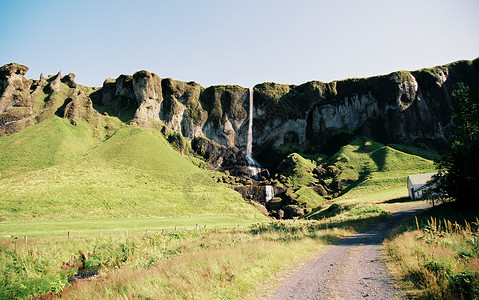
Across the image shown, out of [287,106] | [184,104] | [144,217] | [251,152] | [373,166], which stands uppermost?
[184,104]

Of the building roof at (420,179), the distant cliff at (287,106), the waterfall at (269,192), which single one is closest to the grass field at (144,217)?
the building roof at (420,179)

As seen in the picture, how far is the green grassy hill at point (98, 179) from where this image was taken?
149ft

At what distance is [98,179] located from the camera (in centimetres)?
6094

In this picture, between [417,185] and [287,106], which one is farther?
[287,106]

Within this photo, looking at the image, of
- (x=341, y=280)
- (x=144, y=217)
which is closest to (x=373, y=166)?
(x=144, y=217)

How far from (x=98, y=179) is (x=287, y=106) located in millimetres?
93291

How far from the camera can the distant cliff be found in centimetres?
11319

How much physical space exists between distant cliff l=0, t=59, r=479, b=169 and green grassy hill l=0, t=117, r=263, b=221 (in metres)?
23.1

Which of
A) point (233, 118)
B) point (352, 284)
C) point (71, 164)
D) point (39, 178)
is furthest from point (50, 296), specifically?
point (233, 118)

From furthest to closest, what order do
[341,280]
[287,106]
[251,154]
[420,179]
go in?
[287,106]
[251,154]
[420,179]
[341,280]

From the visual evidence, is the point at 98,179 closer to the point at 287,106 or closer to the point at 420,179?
the point at 420,179

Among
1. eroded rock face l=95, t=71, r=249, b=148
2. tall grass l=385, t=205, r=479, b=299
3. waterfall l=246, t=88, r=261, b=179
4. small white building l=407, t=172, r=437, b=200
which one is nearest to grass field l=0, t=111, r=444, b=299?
small white building l=407, t=172, r=437, b=200

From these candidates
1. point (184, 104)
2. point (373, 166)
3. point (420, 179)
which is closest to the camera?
point (420, 179)

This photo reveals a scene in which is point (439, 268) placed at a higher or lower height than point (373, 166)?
higher
